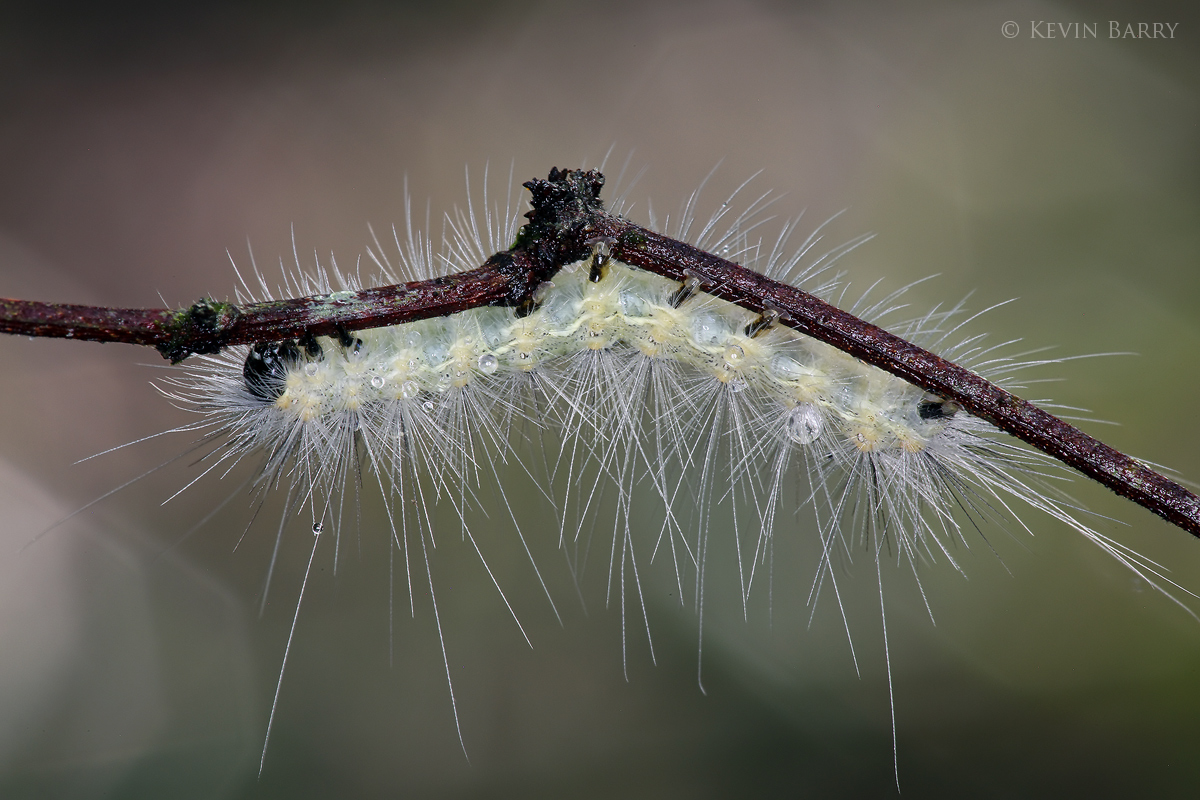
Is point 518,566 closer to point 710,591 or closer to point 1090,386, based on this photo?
point 710,591

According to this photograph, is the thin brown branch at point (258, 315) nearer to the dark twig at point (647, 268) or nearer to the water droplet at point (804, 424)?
the dark twig at point (647, 268)

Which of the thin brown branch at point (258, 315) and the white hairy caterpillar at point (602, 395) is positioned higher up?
the white hairy caterpillar at point (602, 395)

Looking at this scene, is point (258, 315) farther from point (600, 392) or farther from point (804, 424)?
point (804, 424)

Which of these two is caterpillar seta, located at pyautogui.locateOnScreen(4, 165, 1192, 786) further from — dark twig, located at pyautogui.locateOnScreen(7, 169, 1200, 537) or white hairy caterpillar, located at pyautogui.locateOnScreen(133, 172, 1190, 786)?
dark twig, located at pyautogui.locateOnScreen(7, 169, 1200, 537)

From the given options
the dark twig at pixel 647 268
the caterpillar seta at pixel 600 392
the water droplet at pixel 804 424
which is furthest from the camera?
the water droplet at pixel 804 424

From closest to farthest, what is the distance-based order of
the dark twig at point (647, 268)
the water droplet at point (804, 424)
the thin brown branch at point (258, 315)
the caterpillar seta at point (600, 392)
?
the thin brown branch at point (258, 315) < the dark twig at point (647, 268) < the caterpillar seta at point (600, 392) < the water droplet at point (804, 424)

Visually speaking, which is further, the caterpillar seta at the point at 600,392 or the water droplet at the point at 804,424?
the water droplet at the point at 804,424

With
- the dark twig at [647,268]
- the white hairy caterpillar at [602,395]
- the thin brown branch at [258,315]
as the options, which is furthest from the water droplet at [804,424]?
the thin brown branch at [258,315]

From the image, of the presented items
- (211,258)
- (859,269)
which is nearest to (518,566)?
(211,258)
